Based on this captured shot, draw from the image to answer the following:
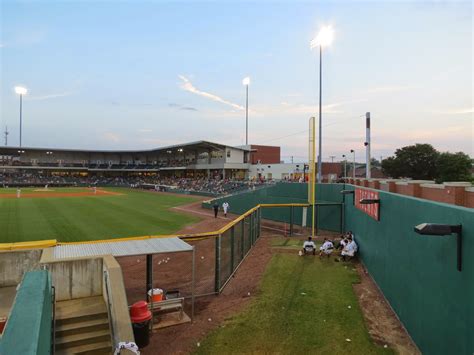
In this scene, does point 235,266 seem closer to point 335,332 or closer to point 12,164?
point 335,332

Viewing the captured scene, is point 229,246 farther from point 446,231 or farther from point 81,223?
point 81,223

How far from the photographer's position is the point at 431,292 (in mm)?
6098

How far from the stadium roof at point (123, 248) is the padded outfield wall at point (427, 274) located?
5.01 m

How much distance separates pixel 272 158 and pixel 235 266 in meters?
76.1

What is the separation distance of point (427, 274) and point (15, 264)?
8.87m

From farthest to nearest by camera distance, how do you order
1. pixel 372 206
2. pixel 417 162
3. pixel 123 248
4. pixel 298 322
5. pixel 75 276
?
1. pixel 417 162
2. pixel 372 206
3. pixel 123 248
4. pixel 298 322
5. pixel 75 276

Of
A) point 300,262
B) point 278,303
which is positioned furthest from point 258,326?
point 300,262

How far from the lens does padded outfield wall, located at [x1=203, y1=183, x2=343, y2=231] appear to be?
69.3 ft

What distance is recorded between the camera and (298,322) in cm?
809

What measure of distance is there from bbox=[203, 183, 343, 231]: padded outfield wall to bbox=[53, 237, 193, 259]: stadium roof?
13794 mm

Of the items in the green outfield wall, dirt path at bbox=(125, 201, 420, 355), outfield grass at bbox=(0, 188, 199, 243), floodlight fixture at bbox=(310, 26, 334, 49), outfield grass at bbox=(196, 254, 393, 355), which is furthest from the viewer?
floodlight fixture at bbox=(310, 26, 334, 49)

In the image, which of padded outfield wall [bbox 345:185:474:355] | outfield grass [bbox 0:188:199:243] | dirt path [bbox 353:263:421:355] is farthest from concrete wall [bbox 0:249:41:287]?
outfield grass [bbox 0:188:199:243]

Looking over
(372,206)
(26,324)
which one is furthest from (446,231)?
(372,206)

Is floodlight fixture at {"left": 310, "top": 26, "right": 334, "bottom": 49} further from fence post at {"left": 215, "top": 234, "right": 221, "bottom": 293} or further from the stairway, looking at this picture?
the stairway
